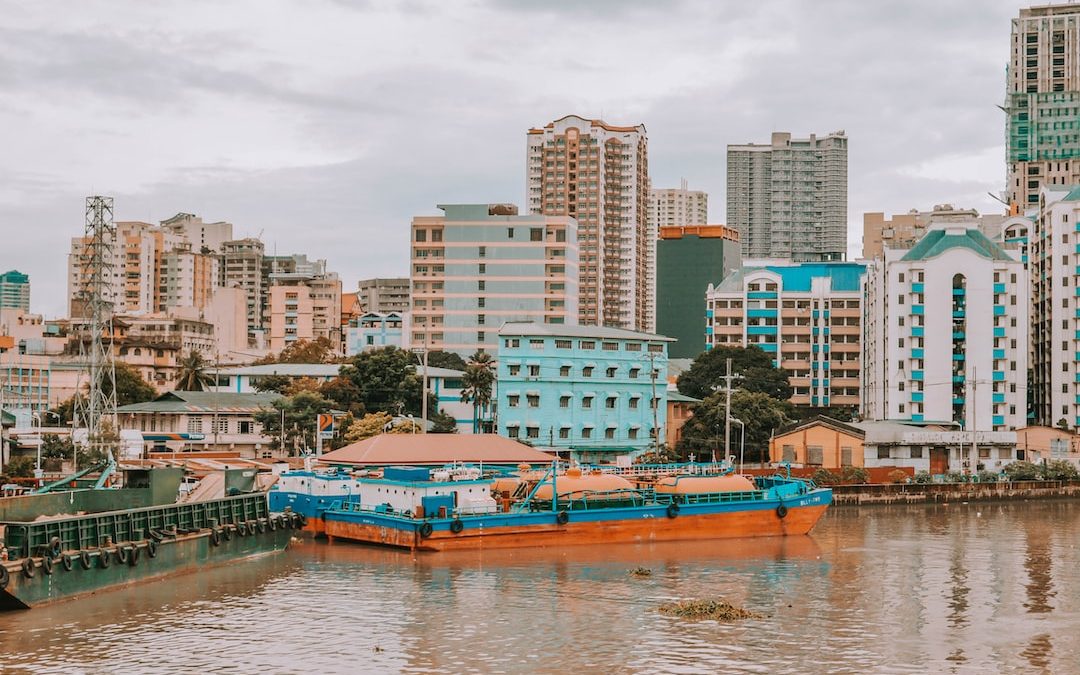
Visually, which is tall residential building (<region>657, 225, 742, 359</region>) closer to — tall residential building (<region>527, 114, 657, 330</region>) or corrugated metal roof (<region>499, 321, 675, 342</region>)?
tall residential building (<region>527, 114, 657, 330</region>)

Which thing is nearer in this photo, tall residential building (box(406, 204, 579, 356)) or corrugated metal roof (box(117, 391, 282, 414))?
corrugated metal roof (box(117, 391, 282, 414))

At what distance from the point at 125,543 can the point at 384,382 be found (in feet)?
170

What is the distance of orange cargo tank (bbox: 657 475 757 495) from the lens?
4862cm

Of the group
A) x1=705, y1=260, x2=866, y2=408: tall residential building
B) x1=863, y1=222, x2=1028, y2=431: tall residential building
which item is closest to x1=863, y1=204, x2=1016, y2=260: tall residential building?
x1=705, y1=260, x2=866, y2=408: tall residential building

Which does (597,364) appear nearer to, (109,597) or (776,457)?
(776,457)

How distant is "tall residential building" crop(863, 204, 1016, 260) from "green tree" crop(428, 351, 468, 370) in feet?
135

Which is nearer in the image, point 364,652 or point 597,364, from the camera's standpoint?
point 364,652

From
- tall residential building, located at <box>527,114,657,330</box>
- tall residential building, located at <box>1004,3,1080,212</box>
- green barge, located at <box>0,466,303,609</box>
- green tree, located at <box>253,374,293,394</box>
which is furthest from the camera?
tall residential building, located at <box>527,114,657,330</box>

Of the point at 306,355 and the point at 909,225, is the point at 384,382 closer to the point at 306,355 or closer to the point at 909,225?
the point at 306,355

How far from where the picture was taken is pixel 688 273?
181 m

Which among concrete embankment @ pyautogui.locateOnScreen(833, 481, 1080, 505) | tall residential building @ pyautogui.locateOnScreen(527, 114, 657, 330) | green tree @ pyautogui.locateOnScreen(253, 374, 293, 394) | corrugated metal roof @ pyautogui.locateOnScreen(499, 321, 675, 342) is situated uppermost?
tall residential building @ pyautogui.locateOnScreen(527, 114, 657, 330)

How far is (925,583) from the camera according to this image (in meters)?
38.3

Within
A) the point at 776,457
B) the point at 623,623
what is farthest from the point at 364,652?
the point at 776,457

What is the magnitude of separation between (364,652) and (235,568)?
492 inches
